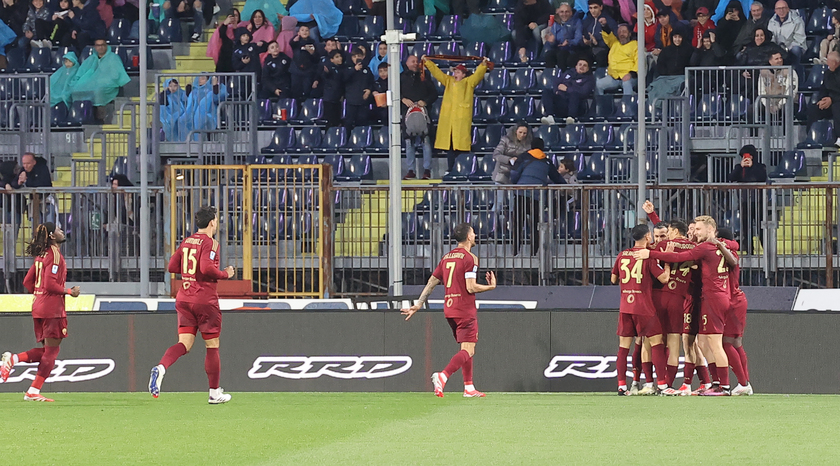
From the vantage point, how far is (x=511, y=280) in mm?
19719

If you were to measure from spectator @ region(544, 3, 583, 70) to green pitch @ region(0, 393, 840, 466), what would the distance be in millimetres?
11322

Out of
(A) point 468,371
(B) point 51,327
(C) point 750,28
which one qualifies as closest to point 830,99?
(C) point 750,28

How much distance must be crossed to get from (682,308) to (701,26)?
1074 cm

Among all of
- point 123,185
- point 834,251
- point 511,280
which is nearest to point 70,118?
point 123,185

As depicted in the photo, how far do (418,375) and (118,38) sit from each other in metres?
13.8

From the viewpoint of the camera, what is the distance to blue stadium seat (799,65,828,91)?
23906 millimetres

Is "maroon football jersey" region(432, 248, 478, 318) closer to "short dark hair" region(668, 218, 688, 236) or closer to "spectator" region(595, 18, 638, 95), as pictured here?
→ "short dark hair" region(668, 218, 688, 236)

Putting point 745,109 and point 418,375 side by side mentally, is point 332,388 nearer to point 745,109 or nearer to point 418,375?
point 418,375

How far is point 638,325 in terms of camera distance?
14.3m

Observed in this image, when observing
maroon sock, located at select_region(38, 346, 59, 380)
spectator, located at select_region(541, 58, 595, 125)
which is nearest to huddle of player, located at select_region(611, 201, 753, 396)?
maroon sock, located at select_region(38, 346, 59, 380)

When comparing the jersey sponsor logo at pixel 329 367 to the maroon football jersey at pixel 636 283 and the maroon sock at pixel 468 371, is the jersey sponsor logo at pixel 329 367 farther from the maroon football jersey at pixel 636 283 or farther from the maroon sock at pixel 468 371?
the maroon football jersey at pixel 636 283

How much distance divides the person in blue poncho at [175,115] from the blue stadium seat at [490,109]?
514 cm

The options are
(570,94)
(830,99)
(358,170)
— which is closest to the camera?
(830,99)

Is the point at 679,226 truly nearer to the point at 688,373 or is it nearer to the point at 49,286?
the point at 688,373
